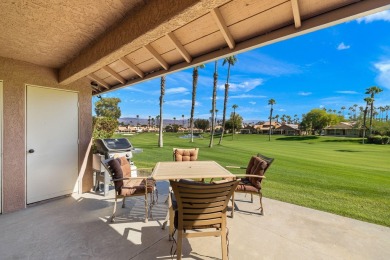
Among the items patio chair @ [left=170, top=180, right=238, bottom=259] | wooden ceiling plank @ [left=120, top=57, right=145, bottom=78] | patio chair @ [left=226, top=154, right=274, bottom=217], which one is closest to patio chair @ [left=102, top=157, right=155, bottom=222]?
patio chair @ [left=170, top=180, right=238, bottom=259]

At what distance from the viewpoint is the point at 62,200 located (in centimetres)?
437

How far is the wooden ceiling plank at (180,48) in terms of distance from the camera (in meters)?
2.85

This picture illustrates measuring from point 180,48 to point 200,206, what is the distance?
7.34ft

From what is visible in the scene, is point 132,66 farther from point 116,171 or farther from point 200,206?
point 200,206

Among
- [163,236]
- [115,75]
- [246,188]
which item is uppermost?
[115,75]

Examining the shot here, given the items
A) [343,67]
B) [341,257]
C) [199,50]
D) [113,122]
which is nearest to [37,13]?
[199,50]

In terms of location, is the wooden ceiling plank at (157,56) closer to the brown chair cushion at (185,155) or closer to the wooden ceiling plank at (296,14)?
the wooden ceiling plank at (296,14)

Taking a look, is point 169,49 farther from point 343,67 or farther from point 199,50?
point 343,67

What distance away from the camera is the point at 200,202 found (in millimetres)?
2166

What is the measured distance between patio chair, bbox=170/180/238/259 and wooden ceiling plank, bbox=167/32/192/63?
6.48 feet

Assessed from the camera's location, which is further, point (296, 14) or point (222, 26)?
point (222, 26)

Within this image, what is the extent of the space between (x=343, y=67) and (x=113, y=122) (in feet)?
291

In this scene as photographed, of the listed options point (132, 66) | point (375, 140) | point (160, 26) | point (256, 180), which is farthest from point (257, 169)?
point (375, 140)

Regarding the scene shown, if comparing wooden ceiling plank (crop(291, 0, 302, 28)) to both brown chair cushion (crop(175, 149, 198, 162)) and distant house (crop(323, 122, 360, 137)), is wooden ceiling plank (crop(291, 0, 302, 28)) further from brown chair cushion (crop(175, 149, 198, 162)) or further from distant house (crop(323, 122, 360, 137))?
distant house (crop(323, 122, 360, 137))
